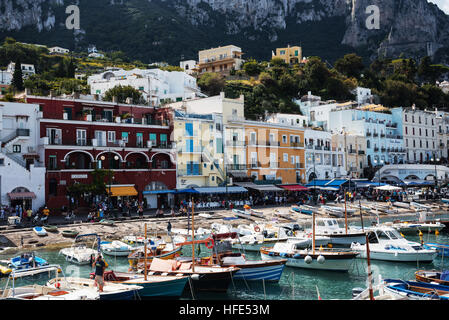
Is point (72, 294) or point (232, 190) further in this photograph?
point (232, 190)

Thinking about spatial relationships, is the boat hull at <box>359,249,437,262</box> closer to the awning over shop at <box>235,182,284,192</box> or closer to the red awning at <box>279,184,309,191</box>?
the awning over shop at <box>235,182,284,192</box>

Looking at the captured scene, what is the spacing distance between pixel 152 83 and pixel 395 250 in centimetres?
6258

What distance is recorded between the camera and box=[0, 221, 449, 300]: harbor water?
66.6ft

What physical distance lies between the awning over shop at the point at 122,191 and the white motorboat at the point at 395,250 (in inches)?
993

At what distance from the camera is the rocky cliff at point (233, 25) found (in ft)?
504

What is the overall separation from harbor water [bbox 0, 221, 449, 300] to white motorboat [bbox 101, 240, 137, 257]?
354mm

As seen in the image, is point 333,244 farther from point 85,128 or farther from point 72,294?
point 85,128

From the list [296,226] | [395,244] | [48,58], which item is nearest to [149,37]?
[48,58]

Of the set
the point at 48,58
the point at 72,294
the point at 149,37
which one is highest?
the point at 149,37

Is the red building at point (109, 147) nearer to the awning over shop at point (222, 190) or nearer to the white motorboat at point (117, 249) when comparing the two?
the awning over shop at point (222, 190)

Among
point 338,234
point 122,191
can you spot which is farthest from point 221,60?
point 338,234

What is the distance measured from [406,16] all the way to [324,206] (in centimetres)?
14833

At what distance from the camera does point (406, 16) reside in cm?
17138

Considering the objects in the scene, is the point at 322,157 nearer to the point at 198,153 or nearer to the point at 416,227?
the point at 198,153
